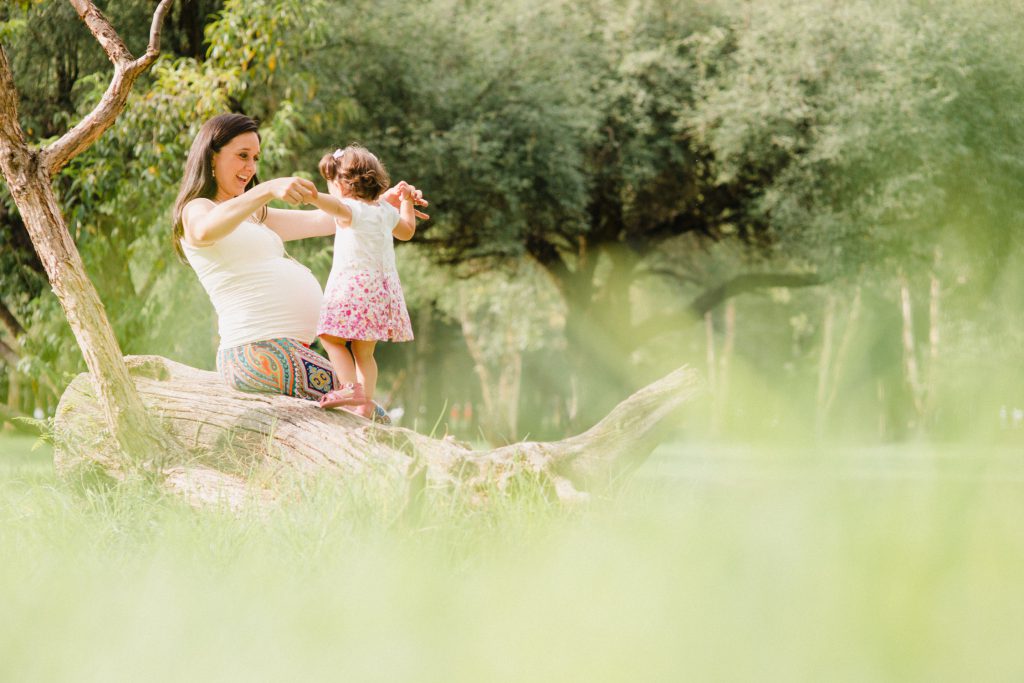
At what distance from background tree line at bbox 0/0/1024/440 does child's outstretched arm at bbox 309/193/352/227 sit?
6657mm

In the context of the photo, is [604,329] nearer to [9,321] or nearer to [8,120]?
[9,321]

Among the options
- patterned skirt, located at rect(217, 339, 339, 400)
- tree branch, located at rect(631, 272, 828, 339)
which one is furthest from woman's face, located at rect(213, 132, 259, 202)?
tree branch, located at rect(631, 272, 828, 339)

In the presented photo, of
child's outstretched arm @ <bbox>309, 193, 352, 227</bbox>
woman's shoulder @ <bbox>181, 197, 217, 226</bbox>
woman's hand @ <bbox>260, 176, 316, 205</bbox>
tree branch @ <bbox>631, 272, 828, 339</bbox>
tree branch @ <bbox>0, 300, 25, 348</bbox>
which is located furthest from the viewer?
tree branch @ <bbox>631, 272, 828, 339</bbox>

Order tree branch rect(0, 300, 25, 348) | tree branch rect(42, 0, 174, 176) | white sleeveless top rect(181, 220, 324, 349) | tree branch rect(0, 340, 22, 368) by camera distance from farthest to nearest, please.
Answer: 1. tree branch rect(0, 340, 22, 368)
2. tree branch rect(0, 300, 25, 348)
3. tree branch rect(42, 0, 174, 176)
4. white sleeveless top rect(181, 220, 324, 349)

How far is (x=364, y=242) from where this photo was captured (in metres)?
5.65

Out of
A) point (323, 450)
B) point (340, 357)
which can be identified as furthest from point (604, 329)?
point (323, 450)

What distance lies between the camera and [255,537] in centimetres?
390

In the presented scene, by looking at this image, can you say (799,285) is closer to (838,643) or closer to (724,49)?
(724,49)

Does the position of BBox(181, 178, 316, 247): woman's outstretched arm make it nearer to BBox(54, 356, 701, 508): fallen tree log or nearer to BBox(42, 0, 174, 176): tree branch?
BBox(54, 356, 701, 508): fallen tree log

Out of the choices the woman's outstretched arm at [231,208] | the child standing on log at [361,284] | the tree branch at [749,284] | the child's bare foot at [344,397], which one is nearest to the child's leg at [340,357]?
the child standing on log at [361,284]

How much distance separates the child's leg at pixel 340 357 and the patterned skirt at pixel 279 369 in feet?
0.27

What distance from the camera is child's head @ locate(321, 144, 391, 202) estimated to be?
5.83m

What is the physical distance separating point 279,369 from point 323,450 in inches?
30.4

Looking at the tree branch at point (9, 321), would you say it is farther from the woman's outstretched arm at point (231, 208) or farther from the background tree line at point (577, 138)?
the woman's outstretched arm at point (231, 208)
